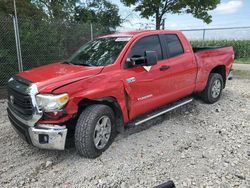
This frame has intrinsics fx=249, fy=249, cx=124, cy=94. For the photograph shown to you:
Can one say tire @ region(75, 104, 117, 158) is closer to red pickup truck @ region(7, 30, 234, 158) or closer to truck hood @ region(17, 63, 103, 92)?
red pickup truck @ region(7, 30, 234, 158)

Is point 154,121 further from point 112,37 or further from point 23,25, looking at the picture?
point 23,25

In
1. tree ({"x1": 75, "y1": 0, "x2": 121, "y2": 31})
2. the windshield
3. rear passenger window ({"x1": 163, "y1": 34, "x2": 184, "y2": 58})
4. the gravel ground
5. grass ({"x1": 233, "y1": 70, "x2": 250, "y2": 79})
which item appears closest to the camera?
the gravel ground

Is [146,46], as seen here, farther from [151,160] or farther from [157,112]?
[151,160]

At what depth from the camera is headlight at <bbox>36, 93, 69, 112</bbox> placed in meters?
3.25

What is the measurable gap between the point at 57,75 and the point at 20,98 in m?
0.61

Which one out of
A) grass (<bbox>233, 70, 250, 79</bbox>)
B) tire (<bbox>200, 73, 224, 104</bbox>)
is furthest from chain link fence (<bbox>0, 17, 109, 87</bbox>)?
grass (<bbox>233, 70, 250, 79</bbox>)

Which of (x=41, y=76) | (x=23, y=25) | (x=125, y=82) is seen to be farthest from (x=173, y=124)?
(x=23, y=25)

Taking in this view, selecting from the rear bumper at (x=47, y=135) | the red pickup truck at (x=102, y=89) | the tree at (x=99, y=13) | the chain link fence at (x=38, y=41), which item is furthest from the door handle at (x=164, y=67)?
the tree at (x=99, y=13)

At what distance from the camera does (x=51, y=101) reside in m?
3.25

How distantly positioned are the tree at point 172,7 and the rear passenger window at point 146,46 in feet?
26.1

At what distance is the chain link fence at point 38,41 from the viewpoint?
7363mm

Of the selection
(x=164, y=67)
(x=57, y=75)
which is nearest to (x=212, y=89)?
(x=164, y=67)

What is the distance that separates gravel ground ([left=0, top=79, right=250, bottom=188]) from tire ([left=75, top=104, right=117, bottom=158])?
16cm

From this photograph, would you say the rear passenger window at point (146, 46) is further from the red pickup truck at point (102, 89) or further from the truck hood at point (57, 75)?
the truck hood at point (57, 75)
